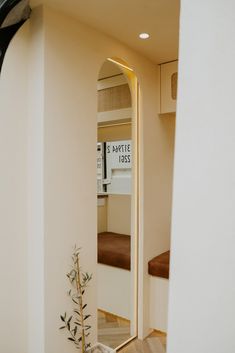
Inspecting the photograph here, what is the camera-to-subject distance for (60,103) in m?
1.87

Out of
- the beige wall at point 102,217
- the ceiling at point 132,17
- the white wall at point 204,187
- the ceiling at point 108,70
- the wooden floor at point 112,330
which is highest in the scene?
the ceiling at point 132,17

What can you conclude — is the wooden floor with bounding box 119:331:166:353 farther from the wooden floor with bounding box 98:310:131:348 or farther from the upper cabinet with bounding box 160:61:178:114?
the upper cabinet with bounding box 160:61:178:114

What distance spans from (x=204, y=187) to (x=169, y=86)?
7.84 ft

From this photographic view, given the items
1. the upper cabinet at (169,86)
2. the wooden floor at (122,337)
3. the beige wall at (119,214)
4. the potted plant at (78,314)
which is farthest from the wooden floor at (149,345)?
the upper cabinet at (169,86)

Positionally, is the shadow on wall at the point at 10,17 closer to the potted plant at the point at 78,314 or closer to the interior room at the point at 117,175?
the interior room at the point at 117,175

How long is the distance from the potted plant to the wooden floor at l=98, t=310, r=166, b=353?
1.70 ft

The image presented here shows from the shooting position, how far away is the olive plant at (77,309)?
1.93 metres

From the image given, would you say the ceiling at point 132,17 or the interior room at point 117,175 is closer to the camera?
the interior room at point 117,175

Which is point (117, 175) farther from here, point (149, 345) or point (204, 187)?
point (204, 187)

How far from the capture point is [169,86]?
108 inches

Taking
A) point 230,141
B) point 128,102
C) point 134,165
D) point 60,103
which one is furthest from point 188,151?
point 128,102

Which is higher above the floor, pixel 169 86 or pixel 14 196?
pixel 169 86

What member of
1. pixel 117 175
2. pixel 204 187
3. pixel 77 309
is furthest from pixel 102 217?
pixel 204 187

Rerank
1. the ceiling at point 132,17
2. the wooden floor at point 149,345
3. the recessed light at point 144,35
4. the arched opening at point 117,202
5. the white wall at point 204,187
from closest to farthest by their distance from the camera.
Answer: the white wall at point 204,187, the ceiling at point 132,17, the recessed light at point 144,35, the wooden floor at point 149,345, the arched opening at point 117,202
